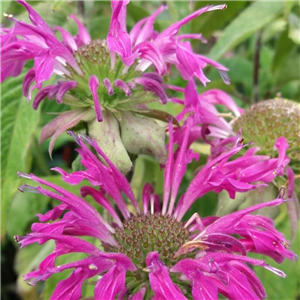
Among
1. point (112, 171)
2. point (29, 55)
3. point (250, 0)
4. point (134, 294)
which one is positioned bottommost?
point (134, 294)

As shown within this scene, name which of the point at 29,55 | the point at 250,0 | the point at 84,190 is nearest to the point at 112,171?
the point at 84,190

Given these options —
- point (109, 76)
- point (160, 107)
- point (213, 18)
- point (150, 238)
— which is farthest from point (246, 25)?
point (150, 238)

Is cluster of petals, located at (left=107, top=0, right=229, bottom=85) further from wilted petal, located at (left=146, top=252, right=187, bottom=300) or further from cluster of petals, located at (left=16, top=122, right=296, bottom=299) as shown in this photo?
wilted petal, located at (left=146, top=252, right=187, bottom=300)

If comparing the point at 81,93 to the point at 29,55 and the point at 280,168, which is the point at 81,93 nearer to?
the point at 29,55

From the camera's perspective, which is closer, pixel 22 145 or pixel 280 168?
pixel 280 168

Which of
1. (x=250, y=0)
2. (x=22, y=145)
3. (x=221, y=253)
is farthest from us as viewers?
(x=250, y=0)

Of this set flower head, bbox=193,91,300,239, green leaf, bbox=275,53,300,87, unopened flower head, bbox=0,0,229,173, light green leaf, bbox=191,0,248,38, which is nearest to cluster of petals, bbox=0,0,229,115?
unopened flower head, bbox=0,0,229,173
